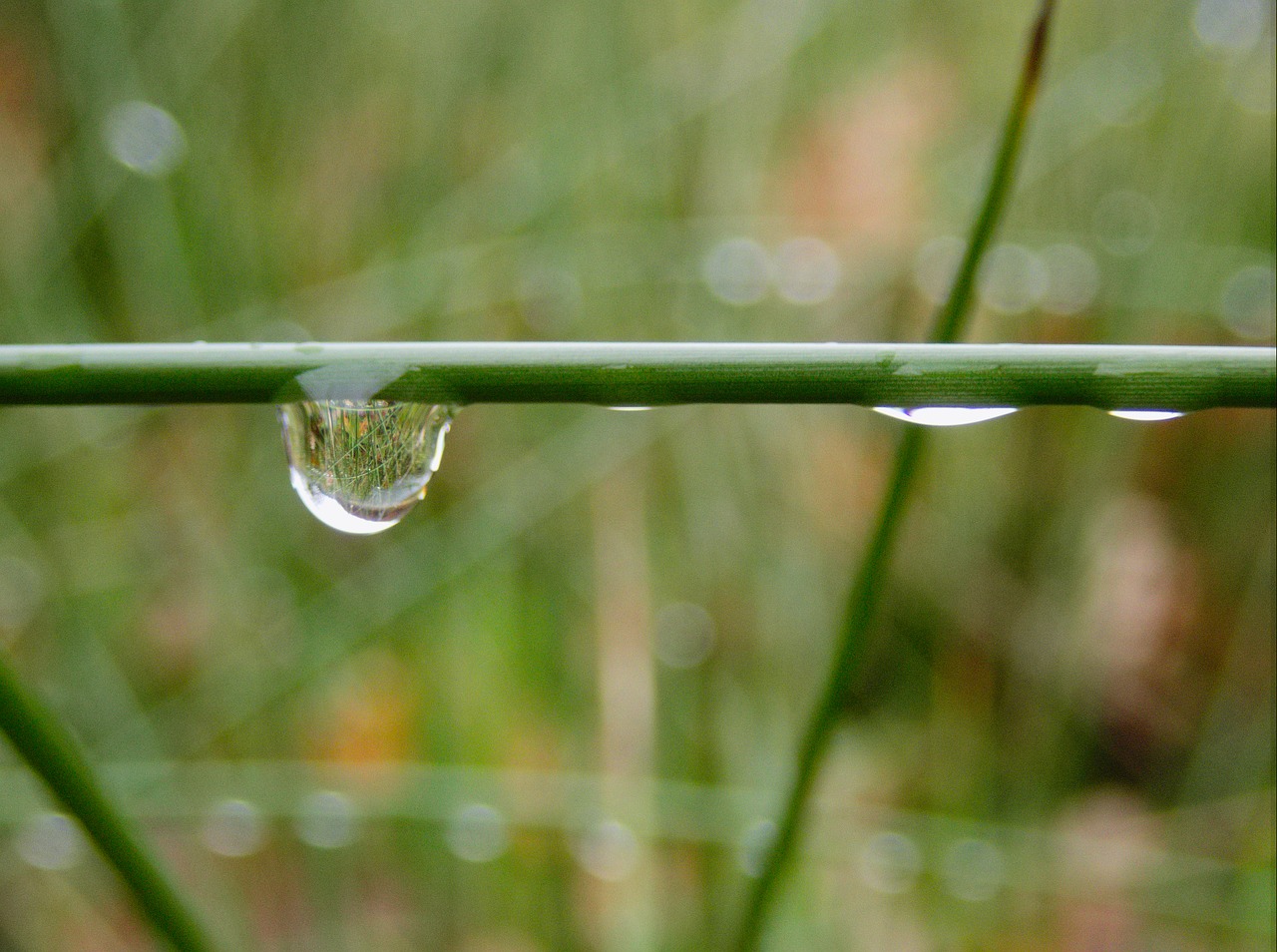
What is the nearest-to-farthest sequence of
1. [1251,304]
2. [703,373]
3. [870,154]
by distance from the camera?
[703,373], [1251,304], [870,154]

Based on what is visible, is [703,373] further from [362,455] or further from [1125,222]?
[1125,222]

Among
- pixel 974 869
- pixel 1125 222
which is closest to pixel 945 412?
pixel 974 869

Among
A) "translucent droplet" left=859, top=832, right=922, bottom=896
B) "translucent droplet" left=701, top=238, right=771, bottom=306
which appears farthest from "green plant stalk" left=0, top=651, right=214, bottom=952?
"translucent droplet" left=701, top=238, right=771, bottom=306

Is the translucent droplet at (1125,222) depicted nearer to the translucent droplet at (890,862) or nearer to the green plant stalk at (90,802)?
the translucent droplet at (890,862)

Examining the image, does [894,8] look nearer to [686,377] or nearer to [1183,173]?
[1183,173]

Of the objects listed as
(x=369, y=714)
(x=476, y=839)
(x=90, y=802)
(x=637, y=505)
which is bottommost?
(x=90, y=802)

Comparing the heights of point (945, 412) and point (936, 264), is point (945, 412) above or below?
below
